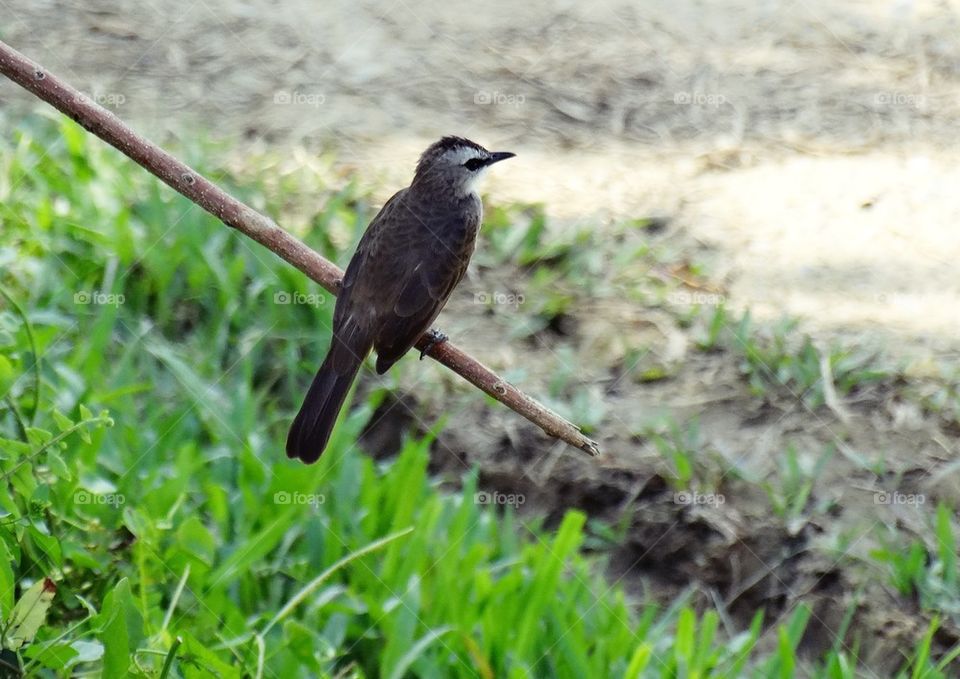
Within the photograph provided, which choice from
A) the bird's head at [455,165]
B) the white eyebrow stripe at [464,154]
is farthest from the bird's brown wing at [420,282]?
the white eyebrow stripe at [464,154]

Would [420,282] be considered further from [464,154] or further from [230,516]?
[230,516]

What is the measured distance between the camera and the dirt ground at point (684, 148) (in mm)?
4074

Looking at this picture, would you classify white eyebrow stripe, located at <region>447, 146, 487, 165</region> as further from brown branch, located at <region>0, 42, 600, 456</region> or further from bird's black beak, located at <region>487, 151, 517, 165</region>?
brown branch, located at <region>0, 42, 600, 456</region>

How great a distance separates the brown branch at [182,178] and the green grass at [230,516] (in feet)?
2.83

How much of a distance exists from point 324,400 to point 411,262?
2.04 ft

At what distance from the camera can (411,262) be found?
292 cm

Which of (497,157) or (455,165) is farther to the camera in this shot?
(455,165)

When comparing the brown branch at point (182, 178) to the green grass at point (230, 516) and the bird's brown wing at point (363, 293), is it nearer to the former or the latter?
the bird's brown wing at point (363, 293)

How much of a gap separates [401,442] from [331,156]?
1.45m

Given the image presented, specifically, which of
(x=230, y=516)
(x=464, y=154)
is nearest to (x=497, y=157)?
(x=464, y=154)

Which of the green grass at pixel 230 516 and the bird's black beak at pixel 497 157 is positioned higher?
the bird's black beak at pixel 497 157

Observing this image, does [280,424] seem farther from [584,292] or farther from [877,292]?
[877,292]

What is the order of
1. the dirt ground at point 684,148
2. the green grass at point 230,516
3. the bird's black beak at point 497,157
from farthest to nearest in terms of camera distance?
the dirt ground at point 684,148 < the green grass at point 230,516 < the bird's black beak at point 497,157

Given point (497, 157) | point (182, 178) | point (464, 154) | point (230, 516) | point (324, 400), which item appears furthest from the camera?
point (230, 516)
